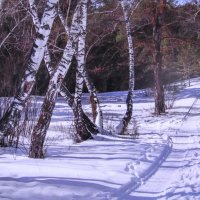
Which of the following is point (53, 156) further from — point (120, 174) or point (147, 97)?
point (147, 97)

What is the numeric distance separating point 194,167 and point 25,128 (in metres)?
5.02

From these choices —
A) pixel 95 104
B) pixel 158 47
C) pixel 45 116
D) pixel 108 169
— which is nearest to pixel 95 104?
pixel 95 104

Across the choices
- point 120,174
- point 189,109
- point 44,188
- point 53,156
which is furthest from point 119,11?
point 44,188

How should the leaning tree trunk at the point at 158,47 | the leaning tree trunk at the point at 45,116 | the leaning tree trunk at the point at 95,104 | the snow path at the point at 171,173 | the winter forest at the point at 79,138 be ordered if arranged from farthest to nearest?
the leaning tree trunk at the point at 158,47
the leaning tree trunk at the point at 95,104
the leaning tree trunk at the point at 45,116
the winter forest at the point at 79,138
the snow path at the point at 171,173

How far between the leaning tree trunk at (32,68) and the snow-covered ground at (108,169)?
0.63m

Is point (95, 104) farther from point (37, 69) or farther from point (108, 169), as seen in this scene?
point (108, 169)

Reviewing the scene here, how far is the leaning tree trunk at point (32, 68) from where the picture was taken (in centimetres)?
852

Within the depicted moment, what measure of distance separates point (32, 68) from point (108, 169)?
2396mm

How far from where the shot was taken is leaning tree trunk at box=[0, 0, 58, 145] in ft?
28.0

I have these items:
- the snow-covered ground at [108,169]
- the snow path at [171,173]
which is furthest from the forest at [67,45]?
the snow path at [171,173]

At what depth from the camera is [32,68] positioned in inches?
353

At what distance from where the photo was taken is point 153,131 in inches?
613

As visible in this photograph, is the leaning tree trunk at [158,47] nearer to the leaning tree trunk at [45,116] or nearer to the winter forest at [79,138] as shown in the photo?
the winter forest at [79,138]

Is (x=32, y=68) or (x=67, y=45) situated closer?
(x=32, y=68)
